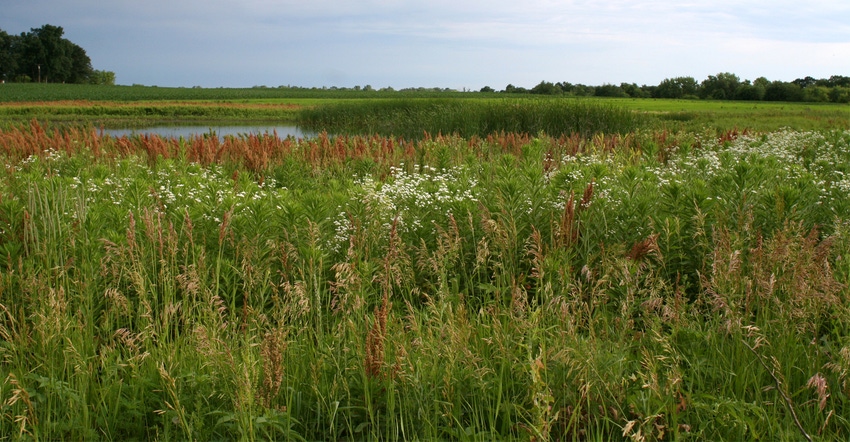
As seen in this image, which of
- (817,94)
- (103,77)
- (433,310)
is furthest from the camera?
(103,77)

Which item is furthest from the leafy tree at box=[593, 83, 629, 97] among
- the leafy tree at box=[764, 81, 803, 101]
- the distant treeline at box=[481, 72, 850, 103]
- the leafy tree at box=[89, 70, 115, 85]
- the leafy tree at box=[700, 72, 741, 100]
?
the leafy tree at box=[89, 70, 115, 85]

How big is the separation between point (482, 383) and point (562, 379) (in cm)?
40

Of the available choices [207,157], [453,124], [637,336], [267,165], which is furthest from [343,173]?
[453,124]

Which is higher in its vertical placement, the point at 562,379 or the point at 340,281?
the point at 340,281

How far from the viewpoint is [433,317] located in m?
3.31

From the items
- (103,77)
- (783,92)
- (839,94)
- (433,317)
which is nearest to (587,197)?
(433,317)

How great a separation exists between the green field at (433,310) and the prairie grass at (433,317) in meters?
0.02

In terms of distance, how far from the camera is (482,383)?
2.62m

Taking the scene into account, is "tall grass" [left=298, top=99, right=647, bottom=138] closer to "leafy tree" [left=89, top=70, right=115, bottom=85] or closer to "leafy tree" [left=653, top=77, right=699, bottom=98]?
"leafy tree" [left=653, top=77, right=699, bottom=98]

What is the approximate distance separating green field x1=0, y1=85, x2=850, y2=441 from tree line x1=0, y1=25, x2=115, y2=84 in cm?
9861

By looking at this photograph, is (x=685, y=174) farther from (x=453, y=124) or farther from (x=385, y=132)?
(x=385, y=132)

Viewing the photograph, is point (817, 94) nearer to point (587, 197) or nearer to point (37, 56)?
point (587, 197)

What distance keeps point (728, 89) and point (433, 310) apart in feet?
215

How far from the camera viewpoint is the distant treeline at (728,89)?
52.9 meters
